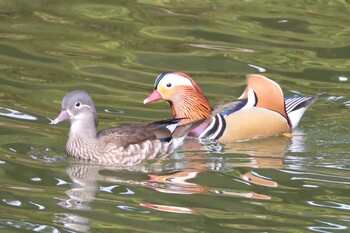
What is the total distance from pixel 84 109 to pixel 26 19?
4189 mm

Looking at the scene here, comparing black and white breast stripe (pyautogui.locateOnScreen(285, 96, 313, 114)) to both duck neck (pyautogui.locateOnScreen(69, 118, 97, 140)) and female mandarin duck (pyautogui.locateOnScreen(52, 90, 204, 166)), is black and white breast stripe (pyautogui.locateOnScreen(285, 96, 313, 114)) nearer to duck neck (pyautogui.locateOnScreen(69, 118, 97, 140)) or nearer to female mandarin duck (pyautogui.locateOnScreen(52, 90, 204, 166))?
female mandarin duck (pyautogui.locateOnScreen(52, 90, 204, 166))

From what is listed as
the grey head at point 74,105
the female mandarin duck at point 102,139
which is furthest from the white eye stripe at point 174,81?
the grey head at point 74,105

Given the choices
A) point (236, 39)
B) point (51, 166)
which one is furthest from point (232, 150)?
point (236, 39)

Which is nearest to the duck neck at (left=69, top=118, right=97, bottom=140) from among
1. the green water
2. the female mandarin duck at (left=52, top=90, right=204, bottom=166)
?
the female mandarin duck at (left=52, top=90, right=204, bottom=166)

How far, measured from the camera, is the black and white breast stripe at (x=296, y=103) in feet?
35.9

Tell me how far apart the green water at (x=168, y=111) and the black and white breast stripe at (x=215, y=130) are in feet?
0.58

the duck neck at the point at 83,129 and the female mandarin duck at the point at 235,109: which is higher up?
the female mandarin duck at the point at 235,109

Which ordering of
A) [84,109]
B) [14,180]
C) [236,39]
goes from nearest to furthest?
[14,180] → [84,109] → [236,39]

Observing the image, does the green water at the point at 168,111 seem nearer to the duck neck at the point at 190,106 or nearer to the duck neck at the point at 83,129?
the duck neck at the point at 83,129

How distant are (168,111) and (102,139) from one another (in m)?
1.58

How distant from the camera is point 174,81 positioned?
1073 centimetres

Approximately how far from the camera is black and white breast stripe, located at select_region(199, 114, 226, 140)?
10586 millimetres

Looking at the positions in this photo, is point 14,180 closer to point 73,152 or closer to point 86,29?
point 73,152

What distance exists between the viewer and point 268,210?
27.8 ft
